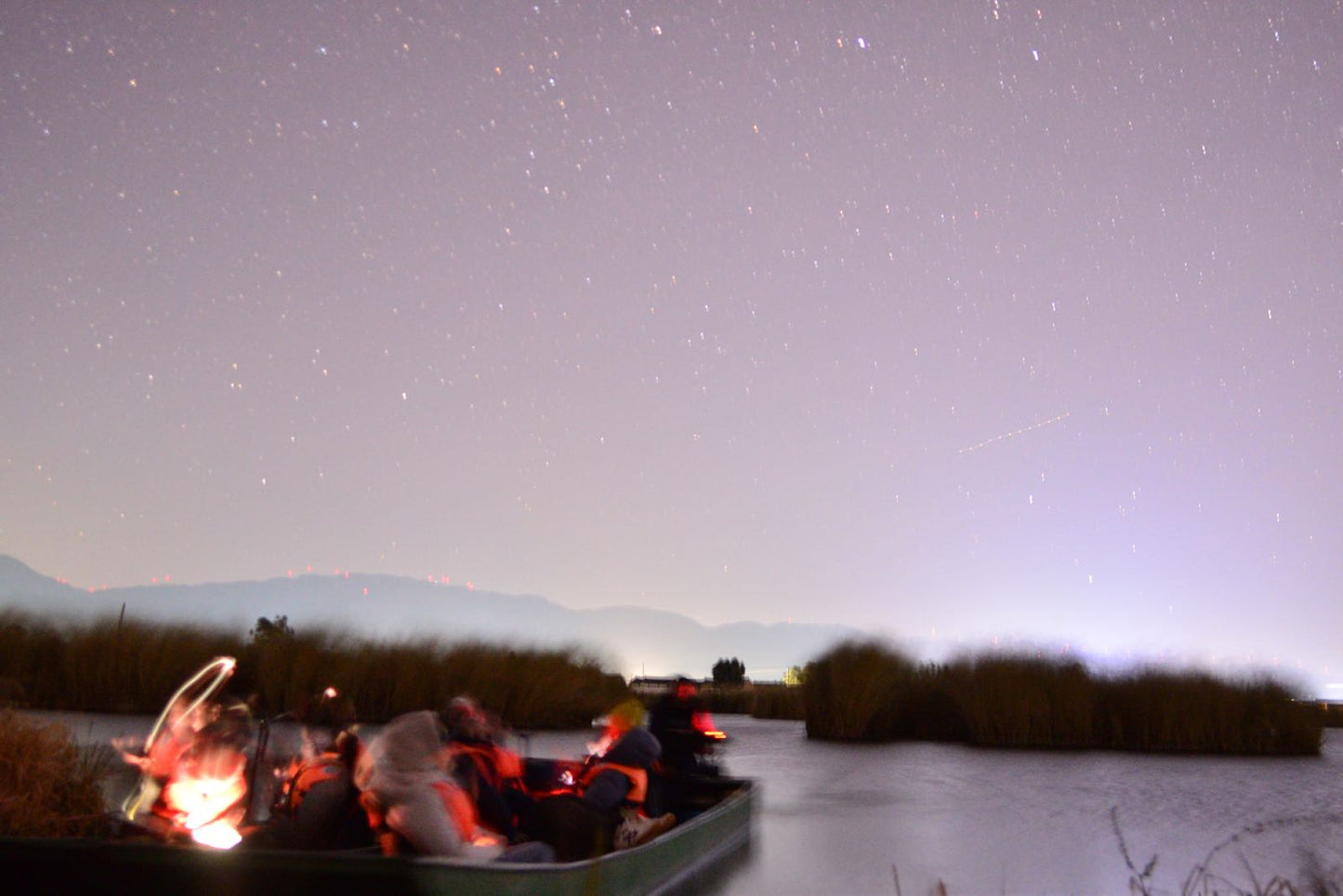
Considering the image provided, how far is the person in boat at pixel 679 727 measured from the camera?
12.6 metres

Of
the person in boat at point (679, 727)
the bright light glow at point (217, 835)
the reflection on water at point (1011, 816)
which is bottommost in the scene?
the reflection on water at point (1011, 816)

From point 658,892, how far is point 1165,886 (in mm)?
5889

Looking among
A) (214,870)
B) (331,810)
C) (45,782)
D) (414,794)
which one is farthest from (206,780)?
(45,782)

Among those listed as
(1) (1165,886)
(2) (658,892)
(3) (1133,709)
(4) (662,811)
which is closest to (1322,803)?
(3) (1133,709)

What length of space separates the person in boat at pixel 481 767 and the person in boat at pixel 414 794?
1270 millimetres

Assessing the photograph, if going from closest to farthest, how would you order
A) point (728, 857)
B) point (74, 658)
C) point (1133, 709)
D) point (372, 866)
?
point (372, 866) < point (728, 857) < point (74, 658) < point (1133, 709)

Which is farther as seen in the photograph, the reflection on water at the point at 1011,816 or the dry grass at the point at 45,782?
the reflection on water at the point at 1011,816

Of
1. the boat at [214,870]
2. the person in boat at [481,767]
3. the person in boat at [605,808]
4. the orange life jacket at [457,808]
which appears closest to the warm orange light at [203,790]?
the boat at [214,870]

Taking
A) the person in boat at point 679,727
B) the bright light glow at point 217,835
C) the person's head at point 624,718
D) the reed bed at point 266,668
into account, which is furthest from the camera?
the reed bed at point 266,668

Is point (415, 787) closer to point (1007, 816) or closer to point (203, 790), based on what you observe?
point (203, 790)

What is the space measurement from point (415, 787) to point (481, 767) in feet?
7.02

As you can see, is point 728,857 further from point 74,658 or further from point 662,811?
point 74,658

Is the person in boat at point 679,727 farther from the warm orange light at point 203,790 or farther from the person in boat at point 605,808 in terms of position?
the warm orange light at point 203,790

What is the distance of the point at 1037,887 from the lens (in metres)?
12.3
